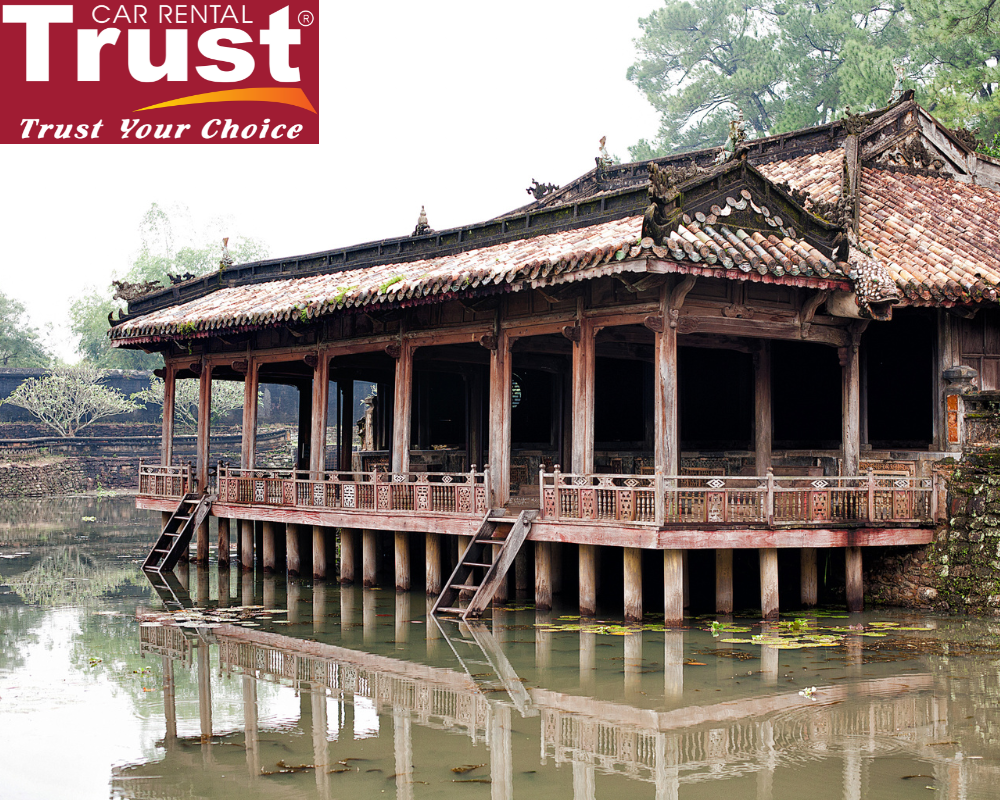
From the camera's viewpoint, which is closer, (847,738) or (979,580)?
(847,738)

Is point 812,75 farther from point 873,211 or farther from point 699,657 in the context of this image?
point 699,657

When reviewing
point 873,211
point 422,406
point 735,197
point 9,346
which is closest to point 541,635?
point 735,197

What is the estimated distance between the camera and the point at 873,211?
1817cm

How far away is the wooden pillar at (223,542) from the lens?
2255 cm

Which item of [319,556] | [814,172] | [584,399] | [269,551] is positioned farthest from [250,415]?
[814,172]

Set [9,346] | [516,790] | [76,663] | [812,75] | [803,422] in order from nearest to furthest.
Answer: [516,790] → [76,663] → [803,422] → [812,75] → [9,346]

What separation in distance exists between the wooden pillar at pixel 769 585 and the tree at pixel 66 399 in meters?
46.1

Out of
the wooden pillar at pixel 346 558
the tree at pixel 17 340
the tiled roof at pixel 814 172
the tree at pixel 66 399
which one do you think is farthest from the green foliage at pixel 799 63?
the tree at pixel 17 340

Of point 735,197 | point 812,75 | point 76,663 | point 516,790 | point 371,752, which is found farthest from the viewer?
point 812,75

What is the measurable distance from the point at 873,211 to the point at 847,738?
34.7 ft

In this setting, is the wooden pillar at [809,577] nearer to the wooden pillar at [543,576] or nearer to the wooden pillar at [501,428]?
the wooden pillar at [543,576]

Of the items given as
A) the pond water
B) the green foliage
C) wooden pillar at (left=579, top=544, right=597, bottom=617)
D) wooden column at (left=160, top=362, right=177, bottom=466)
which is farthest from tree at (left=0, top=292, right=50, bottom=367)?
wooden pillar at (left=579, top=544, right=597, bottom=617)

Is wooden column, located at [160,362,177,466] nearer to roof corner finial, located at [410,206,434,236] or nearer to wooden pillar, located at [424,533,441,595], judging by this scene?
roof corner finial, located at [410,206,434,236]

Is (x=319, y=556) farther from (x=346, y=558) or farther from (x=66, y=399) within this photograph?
(x=66, y=399)
